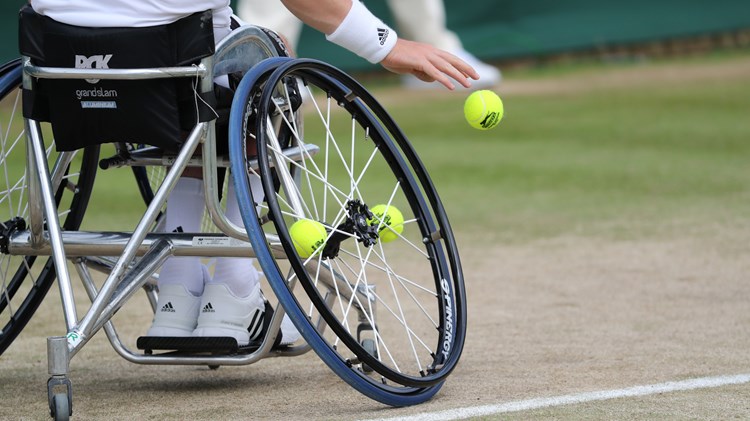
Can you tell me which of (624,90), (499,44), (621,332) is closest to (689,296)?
(621,332)

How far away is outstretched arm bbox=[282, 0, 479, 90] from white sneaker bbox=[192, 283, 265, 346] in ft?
2.69

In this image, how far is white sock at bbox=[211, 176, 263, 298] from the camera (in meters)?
3.76

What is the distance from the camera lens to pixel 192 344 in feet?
11.9

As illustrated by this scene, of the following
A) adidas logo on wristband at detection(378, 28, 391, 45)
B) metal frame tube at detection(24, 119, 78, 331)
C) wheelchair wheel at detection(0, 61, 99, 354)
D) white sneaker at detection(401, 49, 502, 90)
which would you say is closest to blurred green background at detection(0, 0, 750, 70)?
white sneaker at detection(401, 49, 502, 90)

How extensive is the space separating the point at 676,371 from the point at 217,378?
1.38 m

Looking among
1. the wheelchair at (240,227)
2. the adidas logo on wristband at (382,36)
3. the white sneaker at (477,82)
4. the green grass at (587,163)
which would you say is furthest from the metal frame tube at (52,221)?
the white sneaker at (477,82)

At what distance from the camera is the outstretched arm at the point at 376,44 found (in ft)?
11.2

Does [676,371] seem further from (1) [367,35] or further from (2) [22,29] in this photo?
(2) [22,29]

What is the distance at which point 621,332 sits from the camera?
4.44m

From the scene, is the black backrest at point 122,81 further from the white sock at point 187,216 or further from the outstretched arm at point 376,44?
the white sock at point 187,216

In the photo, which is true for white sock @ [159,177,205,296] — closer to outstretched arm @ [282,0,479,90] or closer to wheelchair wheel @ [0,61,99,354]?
wheelchair wheel @ [0,61,99,354]

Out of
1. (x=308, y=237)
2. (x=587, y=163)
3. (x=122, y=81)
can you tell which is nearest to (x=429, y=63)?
(x=308, y=237)

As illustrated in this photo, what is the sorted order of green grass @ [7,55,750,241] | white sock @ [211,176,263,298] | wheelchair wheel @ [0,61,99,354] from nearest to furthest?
wheelchair wheel @ [0,61,99,354] < white sock @ [211,176,263,298] < green grass @ [7,55,750,241]

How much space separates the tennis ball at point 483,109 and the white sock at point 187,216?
864 millimetres
